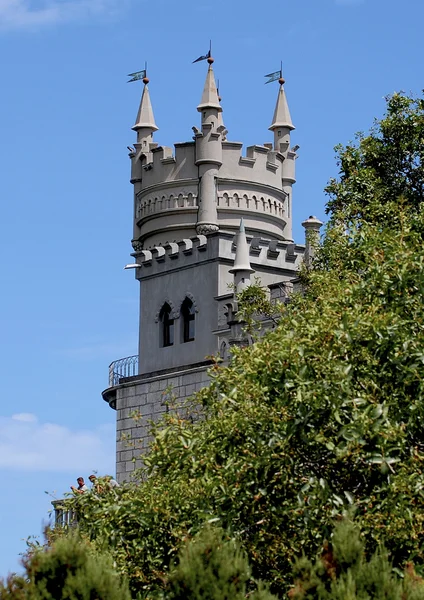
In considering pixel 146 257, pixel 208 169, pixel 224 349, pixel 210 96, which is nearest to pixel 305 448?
pixel 224 349

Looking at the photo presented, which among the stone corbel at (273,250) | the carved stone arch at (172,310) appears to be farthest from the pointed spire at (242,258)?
the carved stone arch at (172,310)

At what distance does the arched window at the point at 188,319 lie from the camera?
47031 millimetres

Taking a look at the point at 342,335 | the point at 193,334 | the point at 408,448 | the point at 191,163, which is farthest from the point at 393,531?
the point at 191,163

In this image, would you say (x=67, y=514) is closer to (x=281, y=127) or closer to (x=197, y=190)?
(x=197, y=190)

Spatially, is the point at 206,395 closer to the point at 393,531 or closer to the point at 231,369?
the point at 231,369

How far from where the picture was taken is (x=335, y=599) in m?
14.9

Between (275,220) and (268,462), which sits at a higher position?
(275,220)

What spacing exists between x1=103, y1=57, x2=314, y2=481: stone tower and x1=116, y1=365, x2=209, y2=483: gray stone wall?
0.14 ft

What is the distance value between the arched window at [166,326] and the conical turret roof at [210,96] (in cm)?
750

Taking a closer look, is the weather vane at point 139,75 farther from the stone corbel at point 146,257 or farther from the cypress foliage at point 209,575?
the cypress foliage at point 209,575

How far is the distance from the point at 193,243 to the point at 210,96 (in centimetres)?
674

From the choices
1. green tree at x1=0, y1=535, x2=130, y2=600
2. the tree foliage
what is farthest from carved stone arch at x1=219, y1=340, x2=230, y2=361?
green tree at x1=0, y1=535, x2=130, y2=600

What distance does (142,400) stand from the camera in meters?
48.3

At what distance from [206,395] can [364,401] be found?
12.8 ft
